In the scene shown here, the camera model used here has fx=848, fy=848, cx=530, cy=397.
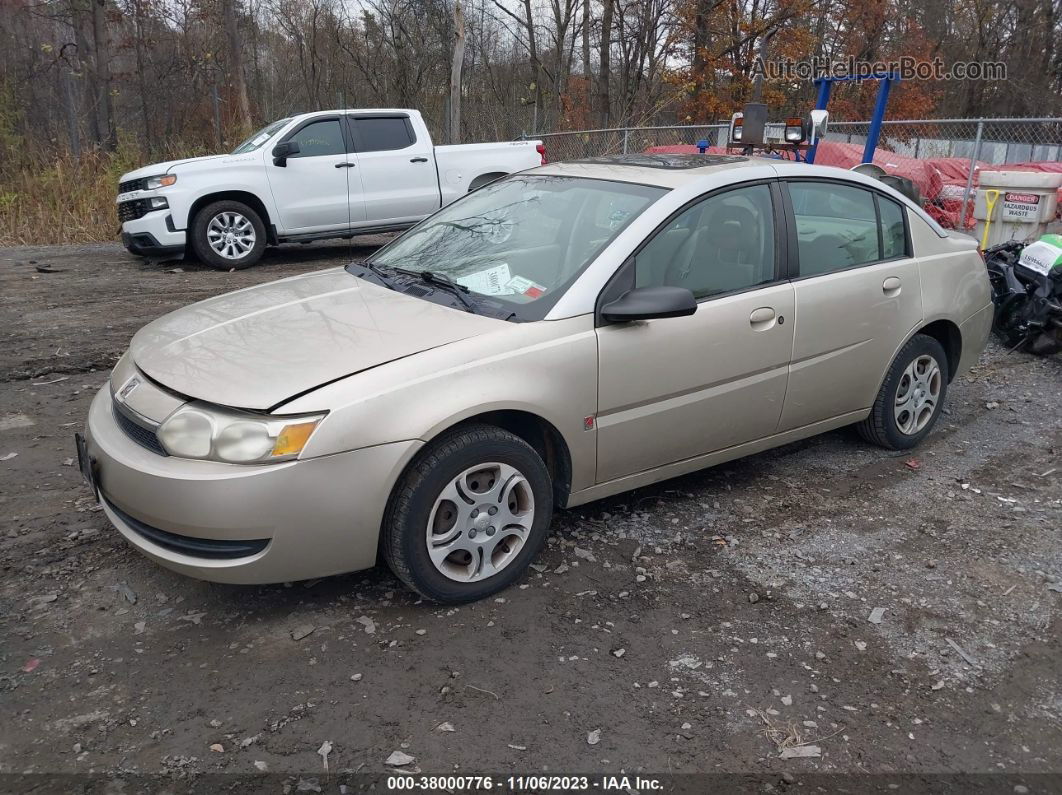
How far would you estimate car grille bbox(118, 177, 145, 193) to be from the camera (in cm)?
977

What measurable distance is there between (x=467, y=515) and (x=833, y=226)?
8.16 ft

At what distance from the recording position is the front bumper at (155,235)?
31.6 ft

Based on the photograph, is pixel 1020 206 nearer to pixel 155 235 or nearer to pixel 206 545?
pixel 206 545

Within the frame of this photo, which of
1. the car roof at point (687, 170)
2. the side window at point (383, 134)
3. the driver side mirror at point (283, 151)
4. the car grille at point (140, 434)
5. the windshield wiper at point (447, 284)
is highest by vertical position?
the side window at point (383, 134)

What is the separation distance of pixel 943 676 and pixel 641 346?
1.63 m

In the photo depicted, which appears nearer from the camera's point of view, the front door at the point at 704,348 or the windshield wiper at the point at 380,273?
the front door at the point at 704,348

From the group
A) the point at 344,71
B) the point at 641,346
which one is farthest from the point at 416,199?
the point at 344,71

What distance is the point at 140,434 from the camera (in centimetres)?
308

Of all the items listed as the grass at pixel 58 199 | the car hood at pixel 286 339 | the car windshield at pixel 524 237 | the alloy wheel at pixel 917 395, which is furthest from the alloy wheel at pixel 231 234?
the alloy wheel at pixel 917 395

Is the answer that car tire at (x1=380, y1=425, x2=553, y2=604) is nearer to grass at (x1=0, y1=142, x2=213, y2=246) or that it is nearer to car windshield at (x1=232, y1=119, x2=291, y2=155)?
car windshield at (x1=232, y1=119, x2=291, y2=155)

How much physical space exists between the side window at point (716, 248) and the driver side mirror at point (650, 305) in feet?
0.60

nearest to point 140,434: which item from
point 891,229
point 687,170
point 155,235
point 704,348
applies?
point 704,348

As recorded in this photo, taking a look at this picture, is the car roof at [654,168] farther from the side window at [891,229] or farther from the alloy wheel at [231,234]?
the alloy wheel at [231,234]

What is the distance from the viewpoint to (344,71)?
24.6 meters
